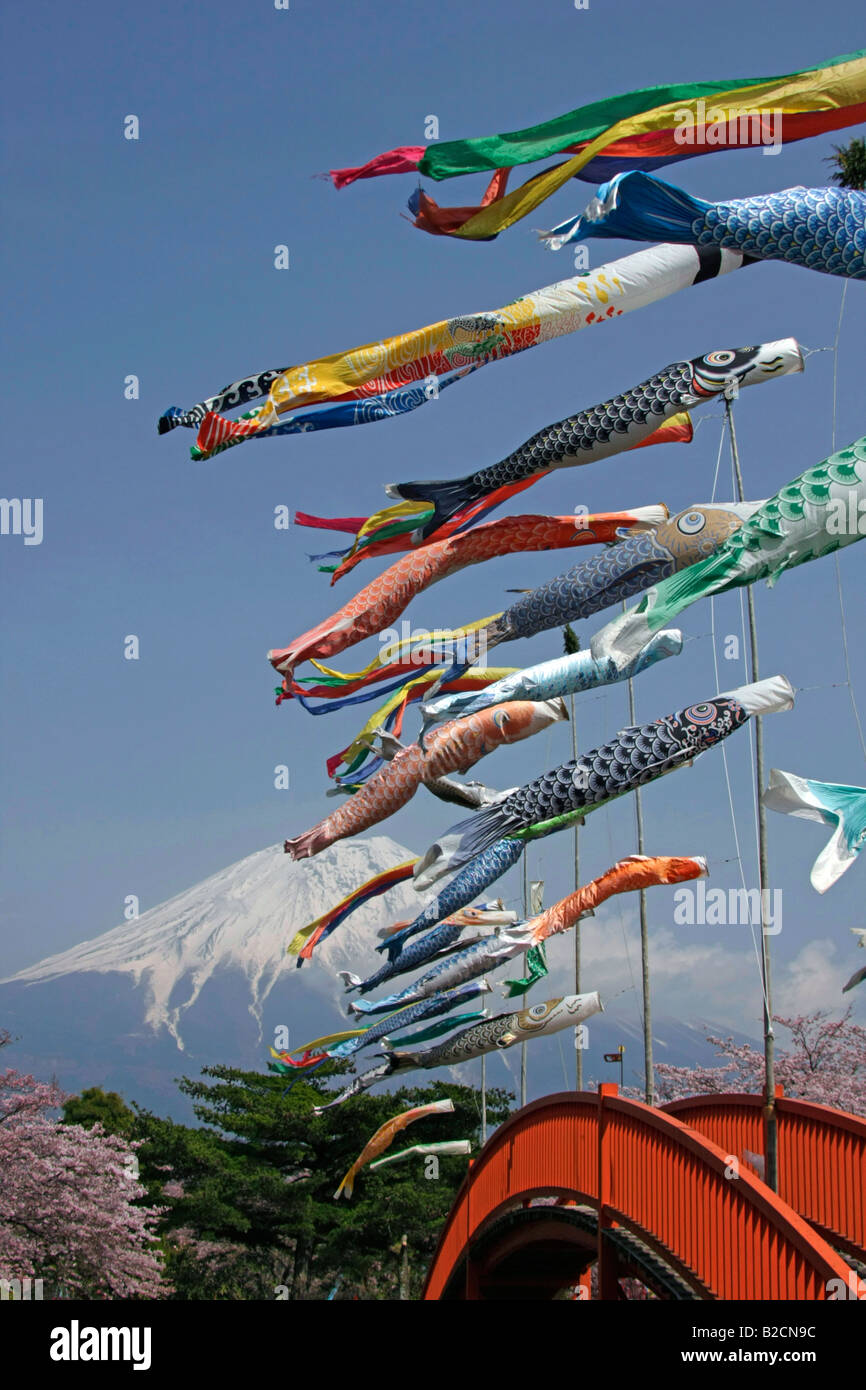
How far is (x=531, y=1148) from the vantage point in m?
17.5

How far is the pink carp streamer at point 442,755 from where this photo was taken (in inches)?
632

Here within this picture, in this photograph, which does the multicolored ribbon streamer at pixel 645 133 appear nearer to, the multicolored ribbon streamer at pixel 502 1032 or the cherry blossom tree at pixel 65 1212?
the multicolored ribbon streamer at pixel 502 1032

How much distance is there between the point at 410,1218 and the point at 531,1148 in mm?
16507

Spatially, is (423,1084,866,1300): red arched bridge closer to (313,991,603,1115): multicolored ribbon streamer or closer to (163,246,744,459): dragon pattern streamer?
(313,991,603,1115): multicolored ribbon streamer

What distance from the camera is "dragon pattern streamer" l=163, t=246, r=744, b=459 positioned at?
1416cm

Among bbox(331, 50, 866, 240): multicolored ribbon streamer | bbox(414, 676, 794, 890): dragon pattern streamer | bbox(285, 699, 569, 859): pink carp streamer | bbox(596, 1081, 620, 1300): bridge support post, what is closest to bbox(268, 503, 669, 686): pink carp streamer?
bbox(285, 699, 569, 859): pink carp streamer

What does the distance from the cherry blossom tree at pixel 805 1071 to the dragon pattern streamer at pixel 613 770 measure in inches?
678

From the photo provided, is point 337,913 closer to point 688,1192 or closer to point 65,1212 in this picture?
point 688,1192

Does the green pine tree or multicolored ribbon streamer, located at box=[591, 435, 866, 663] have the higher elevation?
the green pine tree

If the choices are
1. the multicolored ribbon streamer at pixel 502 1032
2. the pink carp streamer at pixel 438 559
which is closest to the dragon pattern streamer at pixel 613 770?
the pink carp streamer at pixel 438 559

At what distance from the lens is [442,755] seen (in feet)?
54.2

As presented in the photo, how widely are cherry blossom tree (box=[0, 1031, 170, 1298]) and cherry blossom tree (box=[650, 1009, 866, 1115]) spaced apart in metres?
10.9
